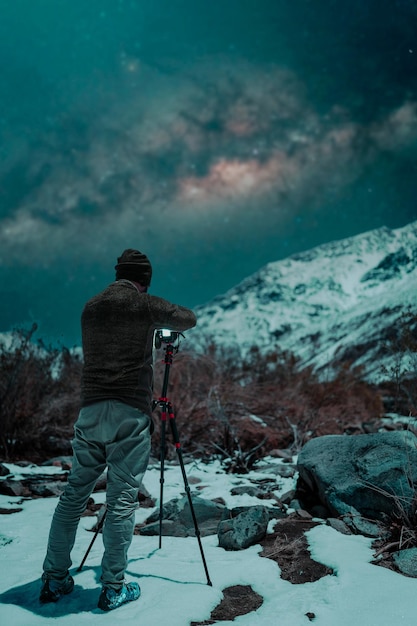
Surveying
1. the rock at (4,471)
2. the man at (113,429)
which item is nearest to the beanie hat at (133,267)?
the man at (113,429)

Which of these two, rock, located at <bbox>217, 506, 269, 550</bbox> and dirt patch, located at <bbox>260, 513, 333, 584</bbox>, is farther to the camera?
rock, located at <bbox>217, 506, 269, 550</bbox>

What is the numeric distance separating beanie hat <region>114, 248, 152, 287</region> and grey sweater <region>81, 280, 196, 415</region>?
0.72ft

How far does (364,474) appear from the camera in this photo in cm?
380

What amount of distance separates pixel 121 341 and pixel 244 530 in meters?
1.98

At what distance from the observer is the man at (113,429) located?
2.48 meters

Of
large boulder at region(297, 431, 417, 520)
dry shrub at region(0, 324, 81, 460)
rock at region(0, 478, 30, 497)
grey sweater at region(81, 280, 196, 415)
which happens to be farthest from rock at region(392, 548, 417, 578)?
dry shrub at region(0, 324, 81, 460)

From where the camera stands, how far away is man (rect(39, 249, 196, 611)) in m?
2.48

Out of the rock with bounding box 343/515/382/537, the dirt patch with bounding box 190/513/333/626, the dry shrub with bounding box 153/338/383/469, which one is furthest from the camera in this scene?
the dry shrub with bounding box 153/338/383/469

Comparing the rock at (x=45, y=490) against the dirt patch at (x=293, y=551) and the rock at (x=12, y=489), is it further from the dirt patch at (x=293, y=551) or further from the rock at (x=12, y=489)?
the dirt patch at (x=293, y=551)

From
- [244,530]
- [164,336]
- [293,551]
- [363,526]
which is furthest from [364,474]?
[164,336]

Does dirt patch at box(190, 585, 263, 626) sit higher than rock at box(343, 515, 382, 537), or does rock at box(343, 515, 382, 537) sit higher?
rock at box(343, 515, 382, 537)

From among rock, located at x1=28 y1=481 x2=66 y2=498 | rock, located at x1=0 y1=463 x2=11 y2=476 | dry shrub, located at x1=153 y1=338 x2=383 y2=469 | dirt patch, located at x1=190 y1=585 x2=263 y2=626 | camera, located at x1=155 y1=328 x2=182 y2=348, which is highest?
camera, located at x1=155 y1=328 x2=182 y2=348

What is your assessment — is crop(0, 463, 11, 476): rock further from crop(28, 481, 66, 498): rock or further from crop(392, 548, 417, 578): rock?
crop(392, 548, 417, 578): rock

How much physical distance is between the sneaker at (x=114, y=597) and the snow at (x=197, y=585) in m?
0.04
